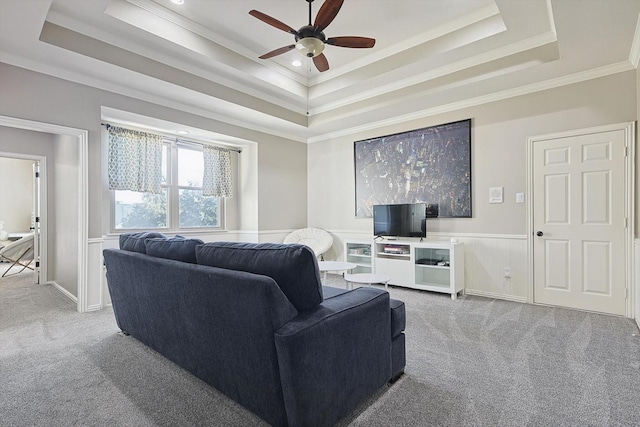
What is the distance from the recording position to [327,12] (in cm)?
246

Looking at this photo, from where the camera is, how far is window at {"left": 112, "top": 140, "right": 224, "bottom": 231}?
439cm

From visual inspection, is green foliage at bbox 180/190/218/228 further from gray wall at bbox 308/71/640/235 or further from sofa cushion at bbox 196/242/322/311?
sofa cushion at bbox 196/242/322/311

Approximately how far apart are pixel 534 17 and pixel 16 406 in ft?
15.8

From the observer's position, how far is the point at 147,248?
2357mm

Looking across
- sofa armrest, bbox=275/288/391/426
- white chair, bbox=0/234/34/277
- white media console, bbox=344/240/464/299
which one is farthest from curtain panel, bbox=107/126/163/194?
sofa armrest, bbox=275/288/391/426

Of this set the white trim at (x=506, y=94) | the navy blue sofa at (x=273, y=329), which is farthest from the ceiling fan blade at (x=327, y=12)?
the white trim at (x=506, y=94)

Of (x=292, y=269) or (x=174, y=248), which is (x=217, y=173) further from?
(x=292, y=269)

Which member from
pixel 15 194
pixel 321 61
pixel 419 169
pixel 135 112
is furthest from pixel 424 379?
pixel 15 194

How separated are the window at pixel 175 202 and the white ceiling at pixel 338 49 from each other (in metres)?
0.68

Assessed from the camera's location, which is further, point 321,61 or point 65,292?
point 65,292

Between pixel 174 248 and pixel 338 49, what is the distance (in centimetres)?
313

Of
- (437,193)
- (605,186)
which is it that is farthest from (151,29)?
(605,186)

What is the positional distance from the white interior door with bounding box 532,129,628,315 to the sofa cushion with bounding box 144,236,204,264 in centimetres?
380

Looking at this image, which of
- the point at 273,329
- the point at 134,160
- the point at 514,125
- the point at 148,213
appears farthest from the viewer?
the point at 148,213
